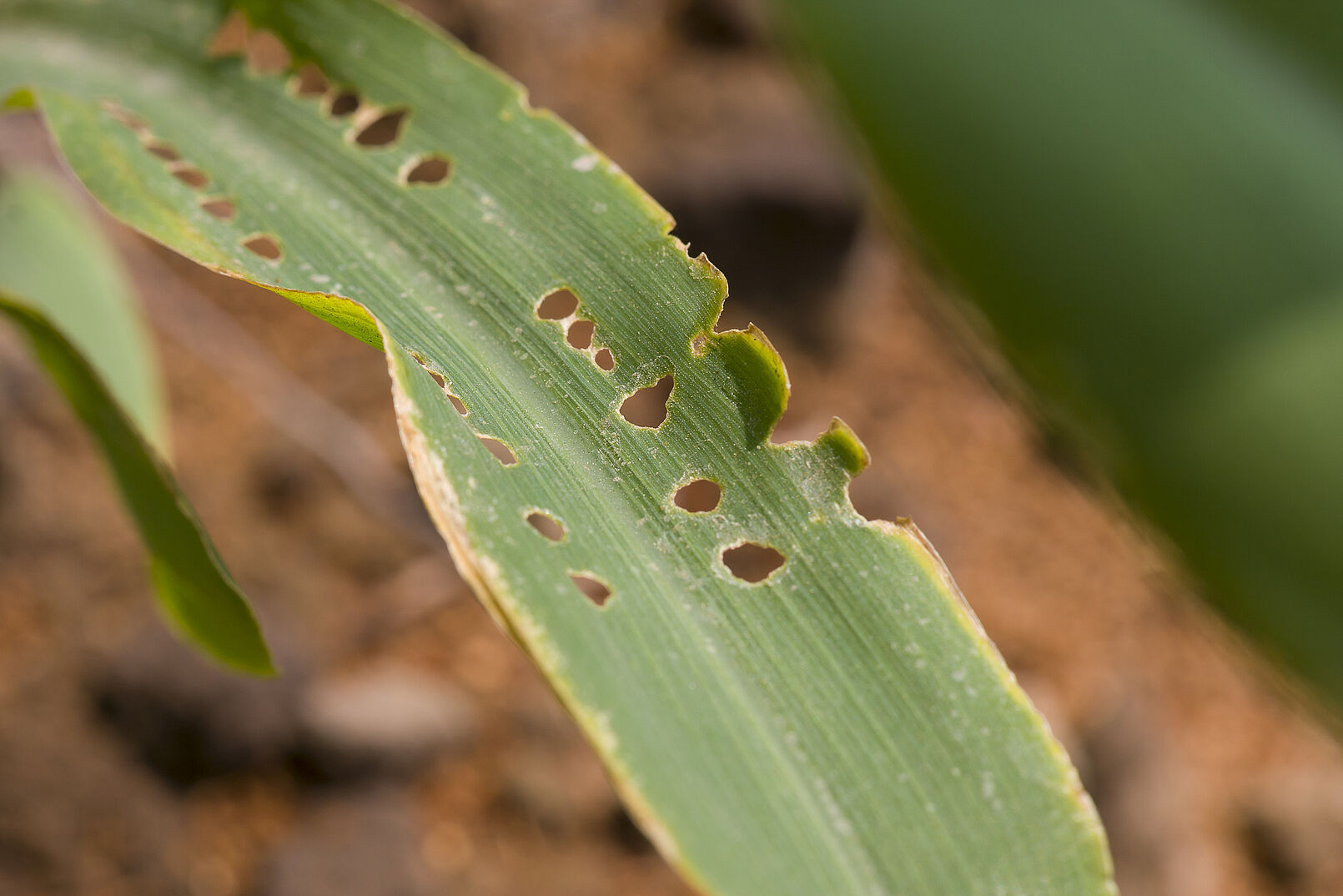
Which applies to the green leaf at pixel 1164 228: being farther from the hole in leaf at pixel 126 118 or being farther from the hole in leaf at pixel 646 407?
the hole in leaf at pixel 646 407

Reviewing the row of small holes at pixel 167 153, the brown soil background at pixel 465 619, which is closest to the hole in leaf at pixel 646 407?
the brown soil background at pixel 465 619

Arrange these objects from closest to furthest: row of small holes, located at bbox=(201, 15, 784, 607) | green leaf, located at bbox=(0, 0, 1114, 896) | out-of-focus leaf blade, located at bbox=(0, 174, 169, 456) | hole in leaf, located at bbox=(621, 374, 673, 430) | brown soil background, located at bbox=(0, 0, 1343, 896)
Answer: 1. green leaf, located at bbox=(0, 0, 1114, 896)
2. row of small holes, located at bbox=(201, 15, 784, 607)
3. out-of-focus leaf blade, located at bbox=(0, 174, 169, 456)
4. brown soil background, located at bbox=(0, 0, 1343, 896)
5. hole in leaf, located at bbox=(621, 374, 673, 430)

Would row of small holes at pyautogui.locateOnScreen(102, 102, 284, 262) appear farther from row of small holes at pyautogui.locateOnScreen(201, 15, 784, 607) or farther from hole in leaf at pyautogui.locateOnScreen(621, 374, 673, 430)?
hole in leaf at pyautogui.locateOnScreen(621, 374, 673, 430)

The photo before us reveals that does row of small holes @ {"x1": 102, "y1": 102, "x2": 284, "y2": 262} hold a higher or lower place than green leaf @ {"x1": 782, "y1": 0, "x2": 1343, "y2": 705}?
lower

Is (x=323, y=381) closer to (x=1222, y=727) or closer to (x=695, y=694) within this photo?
(x=695, y=694)

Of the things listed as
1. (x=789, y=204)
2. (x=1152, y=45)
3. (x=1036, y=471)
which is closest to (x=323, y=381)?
(x=789, y=204)

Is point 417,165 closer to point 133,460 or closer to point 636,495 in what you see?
point 133,460

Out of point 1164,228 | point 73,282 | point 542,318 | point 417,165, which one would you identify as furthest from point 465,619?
point 1164,228

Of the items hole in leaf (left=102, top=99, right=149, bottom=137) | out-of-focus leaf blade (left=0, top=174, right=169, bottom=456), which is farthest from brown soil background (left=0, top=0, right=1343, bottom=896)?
hole in leaf (left=102, top=99, right=149, bottom=137)
